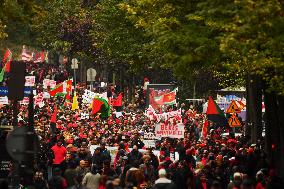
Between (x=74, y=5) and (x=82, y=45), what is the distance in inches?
167

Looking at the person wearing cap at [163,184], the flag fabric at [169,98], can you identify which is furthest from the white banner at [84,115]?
the person wearing cap at [163,184]

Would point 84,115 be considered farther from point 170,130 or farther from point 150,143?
point 170,130

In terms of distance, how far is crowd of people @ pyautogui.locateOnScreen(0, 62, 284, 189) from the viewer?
949 inches

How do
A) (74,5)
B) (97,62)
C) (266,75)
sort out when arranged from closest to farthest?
(266,75), (97,62), (74,5)

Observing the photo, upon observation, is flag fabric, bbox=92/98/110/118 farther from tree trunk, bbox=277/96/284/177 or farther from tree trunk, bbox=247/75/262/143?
tree trunk, bbox=277/96/284/177

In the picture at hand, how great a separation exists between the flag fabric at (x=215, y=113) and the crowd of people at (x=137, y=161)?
2.12 ft

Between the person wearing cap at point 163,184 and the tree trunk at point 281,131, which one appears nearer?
the person wearing cap at point 163,184

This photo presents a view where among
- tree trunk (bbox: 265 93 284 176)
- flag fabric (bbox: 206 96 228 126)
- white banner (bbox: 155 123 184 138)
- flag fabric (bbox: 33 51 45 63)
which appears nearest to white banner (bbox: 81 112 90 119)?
flag fabric (bbox: 206 96 228 126)

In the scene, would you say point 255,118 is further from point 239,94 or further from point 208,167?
point 239,94

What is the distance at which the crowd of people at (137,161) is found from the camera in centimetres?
2409

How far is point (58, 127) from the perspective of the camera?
46062 millimetres

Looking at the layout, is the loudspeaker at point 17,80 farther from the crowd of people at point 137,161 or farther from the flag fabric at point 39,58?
the flag fabric at point 39,58

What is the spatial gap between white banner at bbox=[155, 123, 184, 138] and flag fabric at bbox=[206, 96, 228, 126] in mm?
6477

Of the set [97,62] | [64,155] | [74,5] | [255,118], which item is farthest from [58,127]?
[74,5]
